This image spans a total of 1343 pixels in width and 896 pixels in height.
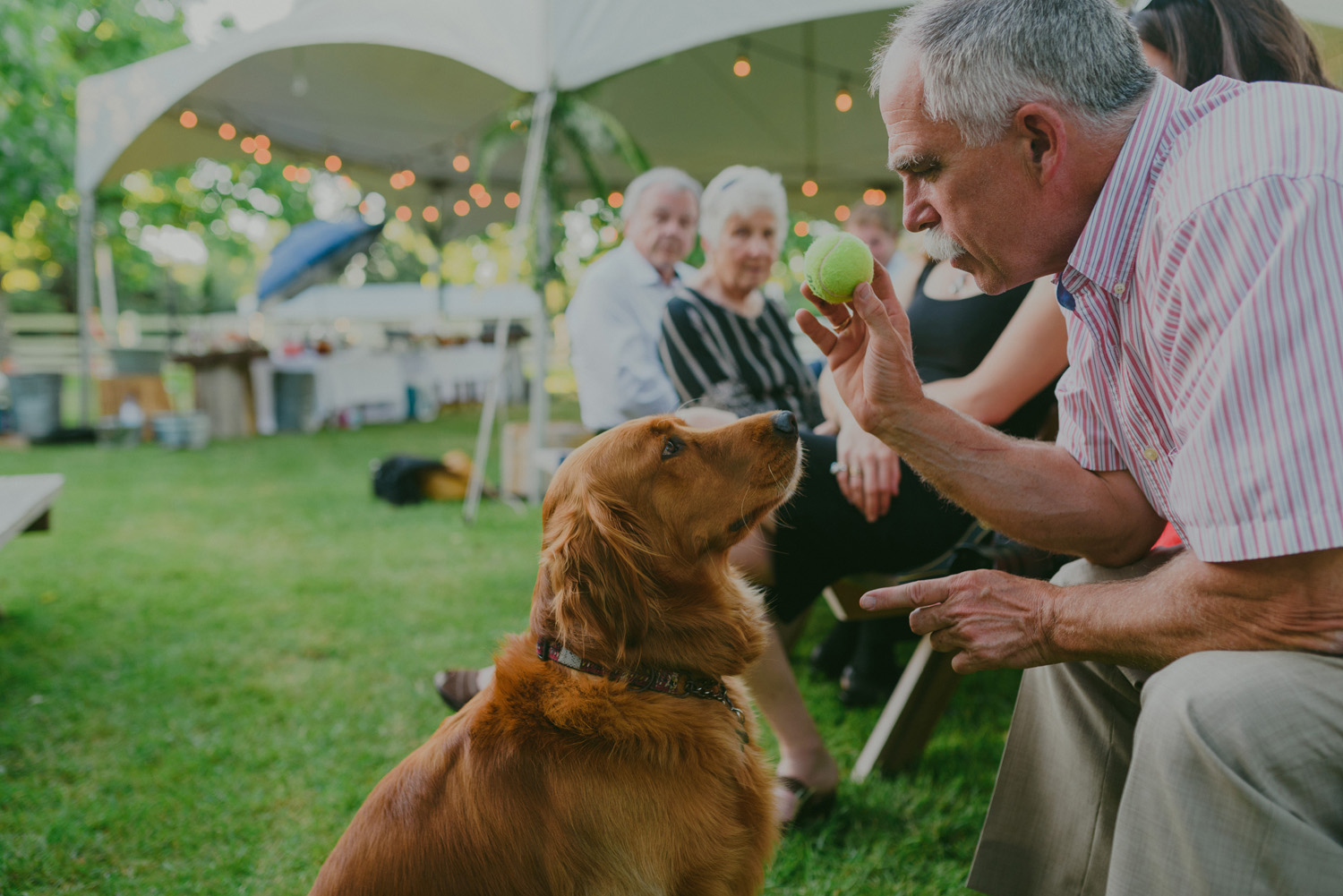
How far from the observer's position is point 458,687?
2.80 metres

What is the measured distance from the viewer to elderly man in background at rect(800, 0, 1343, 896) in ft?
3.43

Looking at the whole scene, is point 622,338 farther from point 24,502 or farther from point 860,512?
point 24,502

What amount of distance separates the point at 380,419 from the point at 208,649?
1215cm

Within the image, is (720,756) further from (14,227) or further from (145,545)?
(14,227)

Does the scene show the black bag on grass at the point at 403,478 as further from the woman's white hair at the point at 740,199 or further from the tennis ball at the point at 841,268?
the tennis ball at the point at 841,268

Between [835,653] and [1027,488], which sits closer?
[1027,488]

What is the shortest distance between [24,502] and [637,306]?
2717 millimetres

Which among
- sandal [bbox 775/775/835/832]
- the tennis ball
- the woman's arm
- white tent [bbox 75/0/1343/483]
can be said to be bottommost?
sandal [bbox 775/775/835/832]

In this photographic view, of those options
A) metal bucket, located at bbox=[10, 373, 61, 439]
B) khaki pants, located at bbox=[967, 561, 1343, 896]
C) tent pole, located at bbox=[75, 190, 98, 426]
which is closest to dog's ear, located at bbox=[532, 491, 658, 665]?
khaki pants, located at bbox=[967, 561, 1343, 896]

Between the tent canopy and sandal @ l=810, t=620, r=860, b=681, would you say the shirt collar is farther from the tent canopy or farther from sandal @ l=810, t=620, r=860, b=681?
sandal @ l=810, t=620, r=860, b=681

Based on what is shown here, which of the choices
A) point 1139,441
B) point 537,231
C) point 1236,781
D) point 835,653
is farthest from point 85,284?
point 1236,781

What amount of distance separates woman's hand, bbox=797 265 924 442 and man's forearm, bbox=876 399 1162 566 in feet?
0.13

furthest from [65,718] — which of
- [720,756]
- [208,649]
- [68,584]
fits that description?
[720,756]

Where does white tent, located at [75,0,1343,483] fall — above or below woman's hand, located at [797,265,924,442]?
above
